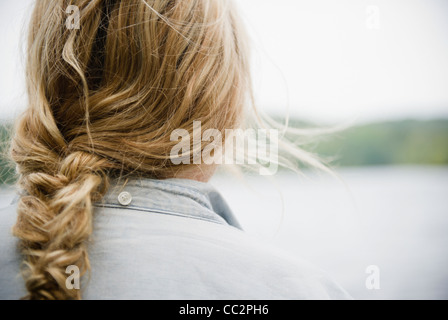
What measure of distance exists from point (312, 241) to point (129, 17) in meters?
3.08

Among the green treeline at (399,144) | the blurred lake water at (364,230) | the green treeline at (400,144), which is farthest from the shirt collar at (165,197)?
the green treeline at (400,144)

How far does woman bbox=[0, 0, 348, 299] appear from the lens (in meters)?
0.70

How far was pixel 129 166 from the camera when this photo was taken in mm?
816

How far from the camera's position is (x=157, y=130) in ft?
2.69

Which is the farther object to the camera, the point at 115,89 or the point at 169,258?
the point at 115,89

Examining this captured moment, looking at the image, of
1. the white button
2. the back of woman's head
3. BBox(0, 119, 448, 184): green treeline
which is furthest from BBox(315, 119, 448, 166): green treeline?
the white button

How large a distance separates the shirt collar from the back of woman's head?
0.08 ft

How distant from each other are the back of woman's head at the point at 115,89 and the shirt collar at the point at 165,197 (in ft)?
0.08

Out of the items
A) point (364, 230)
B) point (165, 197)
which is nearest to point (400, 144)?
point (364, 230)

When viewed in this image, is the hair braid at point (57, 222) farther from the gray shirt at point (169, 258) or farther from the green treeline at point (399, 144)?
the green treeline at point (399, 144)

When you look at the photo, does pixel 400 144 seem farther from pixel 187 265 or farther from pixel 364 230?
pixel 187 265

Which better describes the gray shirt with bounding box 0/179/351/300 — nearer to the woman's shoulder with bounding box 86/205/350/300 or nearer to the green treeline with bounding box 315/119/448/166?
the woman's shoulder with bounding box 86/205/350/300

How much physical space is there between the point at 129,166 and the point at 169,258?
207 millimetres
